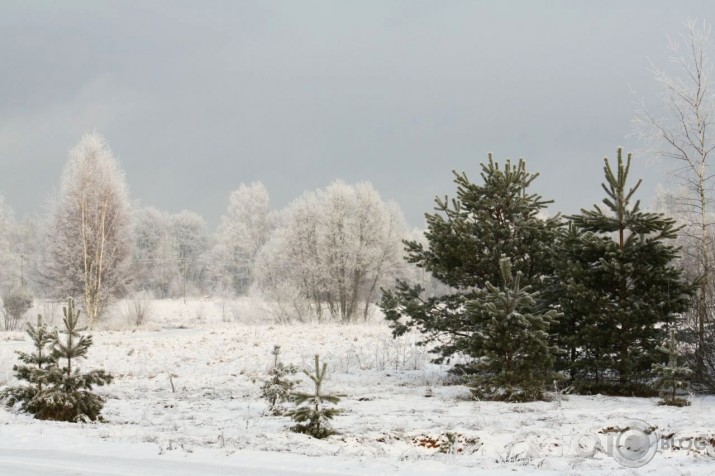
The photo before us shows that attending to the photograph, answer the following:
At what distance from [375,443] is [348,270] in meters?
31.8

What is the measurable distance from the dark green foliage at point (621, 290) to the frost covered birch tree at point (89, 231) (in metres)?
26.5

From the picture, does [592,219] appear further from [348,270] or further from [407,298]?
[348,270]

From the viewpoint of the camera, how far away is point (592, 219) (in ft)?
36.2

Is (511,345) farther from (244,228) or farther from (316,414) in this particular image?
(244,228)

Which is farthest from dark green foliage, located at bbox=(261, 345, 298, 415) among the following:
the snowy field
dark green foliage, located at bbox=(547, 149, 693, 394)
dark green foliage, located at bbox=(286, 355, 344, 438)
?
dark green foliage, located at bbox=(547, 149, 693, 394)

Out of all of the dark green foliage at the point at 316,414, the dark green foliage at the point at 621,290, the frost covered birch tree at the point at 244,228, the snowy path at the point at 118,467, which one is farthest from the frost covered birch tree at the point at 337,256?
the snowy path at the point at 118,467

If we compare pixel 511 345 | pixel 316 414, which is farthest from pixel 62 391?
pixel 511 345

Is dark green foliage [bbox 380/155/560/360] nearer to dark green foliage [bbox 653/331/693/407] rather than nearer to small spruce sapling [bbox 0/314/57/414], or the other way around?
dark green foliage [bbox 653/331/693/407]

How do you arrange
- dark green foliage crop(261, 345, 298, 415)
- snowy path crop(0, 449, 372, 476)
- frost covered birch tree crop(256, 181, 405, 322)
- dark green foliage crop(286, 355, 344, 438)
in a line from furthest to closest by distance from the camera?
1. frost covered birch tree crop(256, 181, 405, 322)
2. dark green foliage crop(261, 345, 298, 415)
3. dark green foliage crop(286, 355, 344, 438)
4. snowy path crop(0, 449, 372, 476)

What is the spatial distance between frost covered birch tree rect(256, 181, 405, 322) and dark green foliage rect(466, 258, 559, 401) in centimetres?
2685

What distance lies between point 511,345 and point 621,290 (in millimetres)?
2480

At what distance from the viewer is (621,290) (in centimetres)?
1062

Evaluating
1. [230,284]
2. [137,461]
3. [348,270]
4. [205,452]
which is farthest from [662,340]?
[230,284]

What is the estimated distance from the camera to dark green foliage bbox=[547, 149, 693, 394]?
34.0 feet
